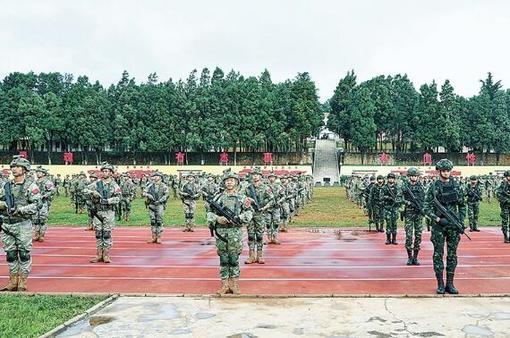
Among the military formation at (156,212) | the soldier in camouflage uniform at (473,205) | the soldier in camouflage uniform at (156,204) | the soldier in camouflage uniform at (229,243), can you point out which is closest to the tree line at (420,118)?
the soldier in camouflage uniform at (473,205)

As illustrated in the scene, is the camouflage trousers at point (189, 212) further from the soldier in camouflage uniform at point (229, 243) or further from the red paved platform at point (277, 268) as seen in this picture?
the soldier in camouflage uniform at point (229, 243)

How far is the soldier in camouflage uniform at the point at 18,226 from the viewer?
959 centimetres

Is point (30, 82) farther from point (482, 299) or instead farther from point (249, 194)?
point (482, 299)

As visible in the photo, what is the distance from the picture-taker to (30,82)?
82.2m

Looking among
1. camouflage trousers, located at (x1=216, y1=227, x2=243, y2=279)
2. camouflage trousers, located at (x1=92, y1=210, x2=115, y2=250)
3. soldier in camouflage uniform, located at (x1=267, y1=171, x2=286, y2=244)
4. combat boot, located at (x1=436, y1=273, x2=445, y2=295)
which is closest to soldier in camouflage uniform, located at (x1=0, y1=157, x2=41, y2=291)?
camouflage trousers, located at (x1=92, y1=210, x2=115, y2=250)

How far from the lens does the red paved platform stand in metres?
A: 10.1

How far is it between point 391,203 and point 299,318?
28.2ft

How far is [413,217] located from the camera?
12531mm

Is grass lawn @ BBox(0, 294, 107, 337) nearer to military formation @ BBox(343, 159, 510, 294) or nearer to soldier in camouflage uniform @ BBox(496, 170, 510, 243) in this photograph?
military formation @ BBox(343, 159, 510, 294)

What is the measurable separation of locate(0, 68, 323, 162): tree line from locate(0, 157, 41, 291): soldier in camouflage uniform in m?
52.3

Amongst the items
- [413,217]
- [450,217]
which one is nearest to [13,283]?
[450,217]

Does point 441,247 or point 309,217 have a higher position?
point 441,247

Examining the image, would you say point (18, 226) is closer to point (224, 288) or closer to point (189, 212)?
point (224, 288)

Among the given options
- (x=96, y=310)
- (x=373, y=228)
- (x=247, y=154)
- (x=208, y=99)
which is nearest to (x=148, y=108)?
(x=208, y=99)
